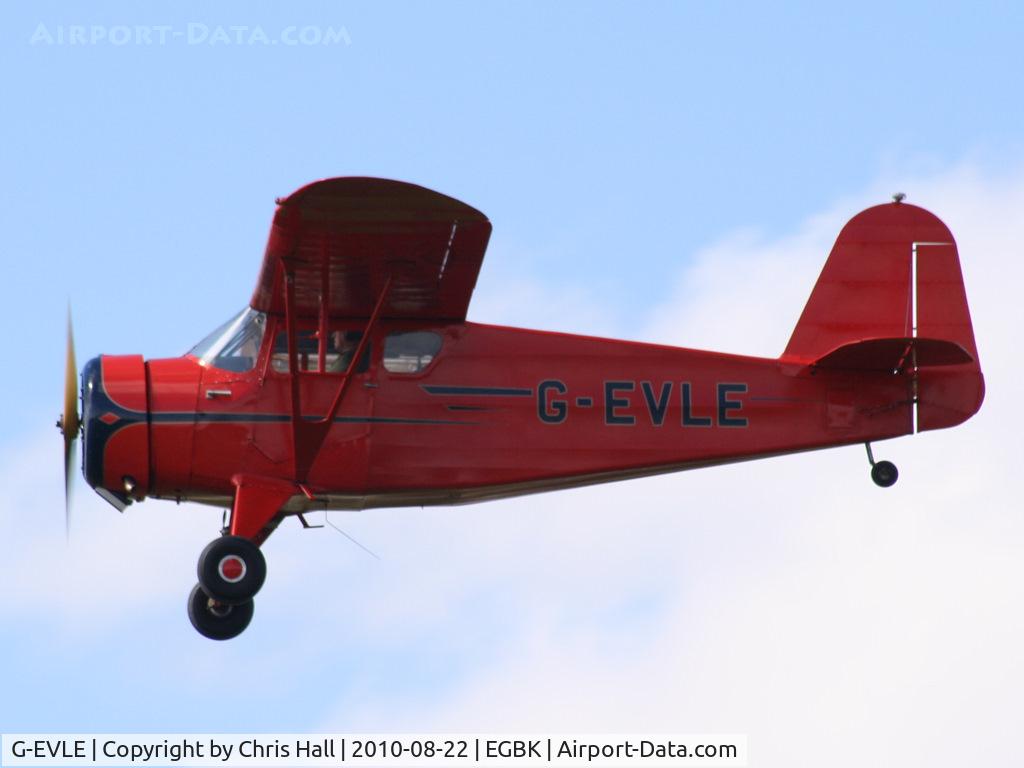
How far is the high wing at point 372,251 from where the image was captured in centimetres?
1311

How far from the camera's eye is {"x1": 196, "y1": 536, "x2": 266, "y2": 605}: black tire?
547 inches

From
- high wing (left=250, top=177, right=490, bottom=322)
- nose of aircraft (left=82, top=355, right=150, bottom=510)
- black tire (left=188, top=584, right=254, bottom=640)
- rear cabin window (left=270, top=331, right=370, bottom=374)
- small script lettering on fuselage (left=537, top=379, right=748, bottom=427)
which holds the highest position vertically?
high wing (left=250, top=177, right=490, bottom=322)

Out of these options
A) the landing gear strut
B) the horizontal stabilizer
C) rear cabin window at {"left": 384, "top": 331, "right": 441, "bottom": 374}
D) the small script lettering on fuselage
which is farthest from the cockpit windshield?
the landing gear strut

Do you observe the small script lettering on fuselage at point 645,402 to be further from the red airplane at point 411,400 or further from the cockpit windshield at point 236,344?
the cockpit windshield at point 236,344

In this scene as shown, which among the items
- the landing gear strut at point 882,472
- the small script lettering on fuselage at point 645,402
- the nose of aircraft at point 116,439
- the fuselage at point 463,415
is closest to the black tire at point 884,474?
the landing gear strut at point 882,472

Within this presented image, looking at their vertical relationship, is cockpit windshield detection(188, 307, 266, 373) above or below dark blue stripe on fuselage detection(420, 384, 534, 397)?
above

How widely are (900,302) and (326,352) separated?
4.85m

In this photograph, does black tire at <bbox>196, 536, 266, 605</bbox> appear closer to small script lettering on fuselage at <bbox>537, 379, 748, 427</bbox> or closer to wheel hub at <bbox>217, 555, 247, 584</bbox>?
wheel hub at <bbox>217, 555, 247, 584</bbox>

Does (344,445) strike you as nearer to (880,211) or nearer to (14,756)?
(14,756)

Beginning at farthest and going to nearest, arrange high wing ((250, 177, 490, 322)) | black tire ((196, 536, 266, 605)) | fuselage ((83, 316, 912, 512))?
fuselage ((83, 316, 912, 512)) < black tire ((196, 536, 266, 605)) < high wing ((250, 177, 490, 322))

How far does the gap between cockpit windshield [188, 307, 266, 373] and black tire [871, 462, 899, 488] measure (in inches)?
198

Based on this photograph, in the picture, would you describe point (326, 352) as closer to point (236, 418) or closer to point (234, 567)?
point (236, 418)

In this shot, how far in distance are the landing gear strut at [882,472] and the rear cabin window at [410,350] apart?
11.9 feet

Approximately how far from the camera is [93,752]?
13.8 metres
